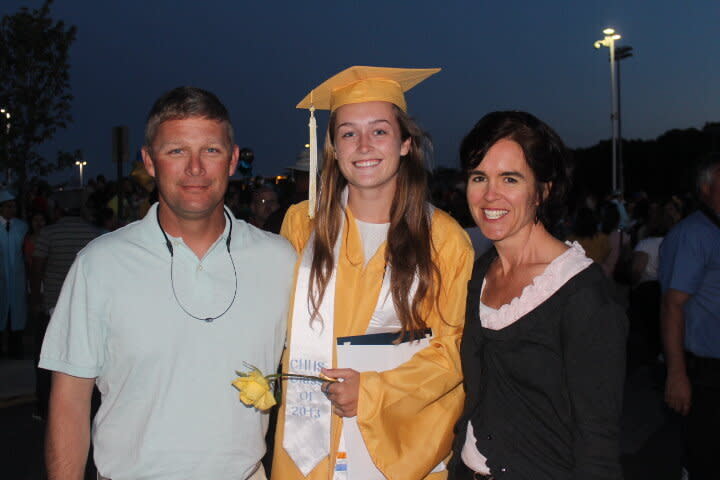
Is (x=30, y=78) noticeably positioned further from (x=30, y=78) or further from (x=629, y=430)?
(x=629, y=430)

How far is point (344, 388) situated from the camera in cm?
245

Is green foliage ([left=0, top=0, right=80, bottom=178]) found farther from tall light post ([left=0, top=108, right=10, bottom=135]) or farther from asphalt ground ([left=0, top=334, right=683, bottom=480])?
asphalt ground ([left=0, top=334, right=683, bottom=480])

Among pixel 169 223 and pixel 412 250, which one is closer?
pixel 169 223

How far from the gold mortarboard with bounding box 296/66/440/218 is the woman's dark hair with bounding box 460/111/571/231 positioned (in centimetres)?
71

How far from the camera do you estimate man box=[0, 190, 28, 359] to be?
8.27 m

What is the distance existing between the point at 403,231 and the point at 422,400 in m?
0.71

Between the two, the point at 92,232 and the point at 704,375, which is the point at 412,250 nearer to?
the point at 704,375

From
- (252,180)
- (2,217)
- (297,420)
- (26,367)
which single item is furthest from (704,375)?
(252,180)

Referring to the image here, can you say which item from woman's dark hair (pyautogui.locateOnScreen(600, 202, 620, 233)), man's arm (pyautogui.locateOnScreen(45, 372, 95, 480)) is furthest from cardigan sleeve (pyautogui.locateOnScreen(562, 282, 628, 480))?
woman's dark hair (pyautogui.locateOnScreen(600, 202, 620, 233))

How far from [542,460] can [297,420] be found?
1007 mm

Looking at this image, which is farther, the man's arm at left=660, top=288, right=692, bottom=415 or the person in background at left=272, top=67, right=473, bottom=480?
the man's arm at left=660, top=288, right=692, bottom=415

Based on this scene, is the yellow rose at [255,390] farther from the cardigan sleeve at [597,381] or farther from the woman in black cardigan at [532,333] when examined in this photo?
the cardigan sleeve at [597,381]

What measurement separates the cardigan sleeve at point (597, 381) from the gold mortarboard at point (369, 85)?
1419mm

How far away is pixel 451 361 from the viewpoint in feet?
8.48
